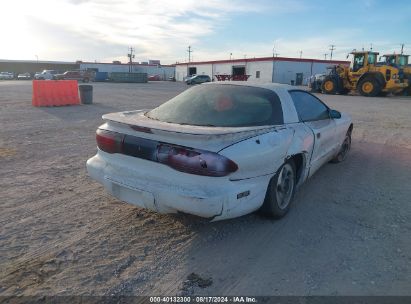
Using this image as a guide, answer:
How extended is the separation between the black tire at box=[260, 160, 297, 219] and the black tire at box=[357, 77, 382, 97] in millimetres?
22074

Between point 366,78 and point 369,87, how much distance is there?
65 cm

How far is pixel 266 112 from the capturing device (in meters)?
3.65

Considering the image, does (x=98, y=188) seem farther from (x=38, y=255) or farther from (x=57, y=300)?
(x=57, y=300)

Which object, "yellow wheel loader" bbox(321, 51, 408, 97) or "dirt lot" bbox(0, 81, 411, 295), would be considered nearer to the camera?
"dirt lot" bbox(0, 81, 411, 295)

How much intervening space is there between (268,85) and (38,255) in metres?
3.02

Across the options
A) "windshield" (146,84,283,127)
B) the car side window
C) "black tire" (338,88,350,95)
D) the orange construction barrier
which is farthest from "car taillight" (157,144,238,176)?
"black tire" (338,88,350,95)

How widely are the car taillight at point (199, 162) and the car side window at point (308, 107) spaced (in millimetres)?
1639

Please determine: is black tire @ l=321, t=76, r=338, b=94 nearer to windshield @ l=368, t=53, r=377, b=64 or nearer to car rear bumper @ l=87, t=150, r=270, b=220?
windshield @ l=368, t=53, r=377, b=64

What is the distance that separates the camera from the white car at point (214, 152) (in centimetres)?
284

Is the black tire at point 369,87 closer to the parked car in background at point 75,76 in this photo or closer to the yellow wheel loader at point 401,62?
the yellow wheel loader at point 401,62

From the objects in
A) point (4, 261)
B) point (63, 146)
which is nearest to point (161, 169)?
point (4, 261)

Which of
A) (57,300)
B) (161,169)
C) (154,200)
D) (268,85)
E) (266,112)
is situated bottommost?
(57,300)

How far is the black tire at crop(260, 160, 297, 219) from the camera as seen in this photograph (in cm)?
339

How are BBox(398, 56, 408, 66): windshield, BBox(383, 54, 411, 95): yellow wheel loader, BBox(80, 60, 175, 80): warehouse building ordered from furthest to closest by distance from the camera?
BBox(80, 60, 175, 80): warehouse building, BBox(398, 56, 408, 66): windshield, BBox(383, 54, 411, 95): yellow wheel loader
